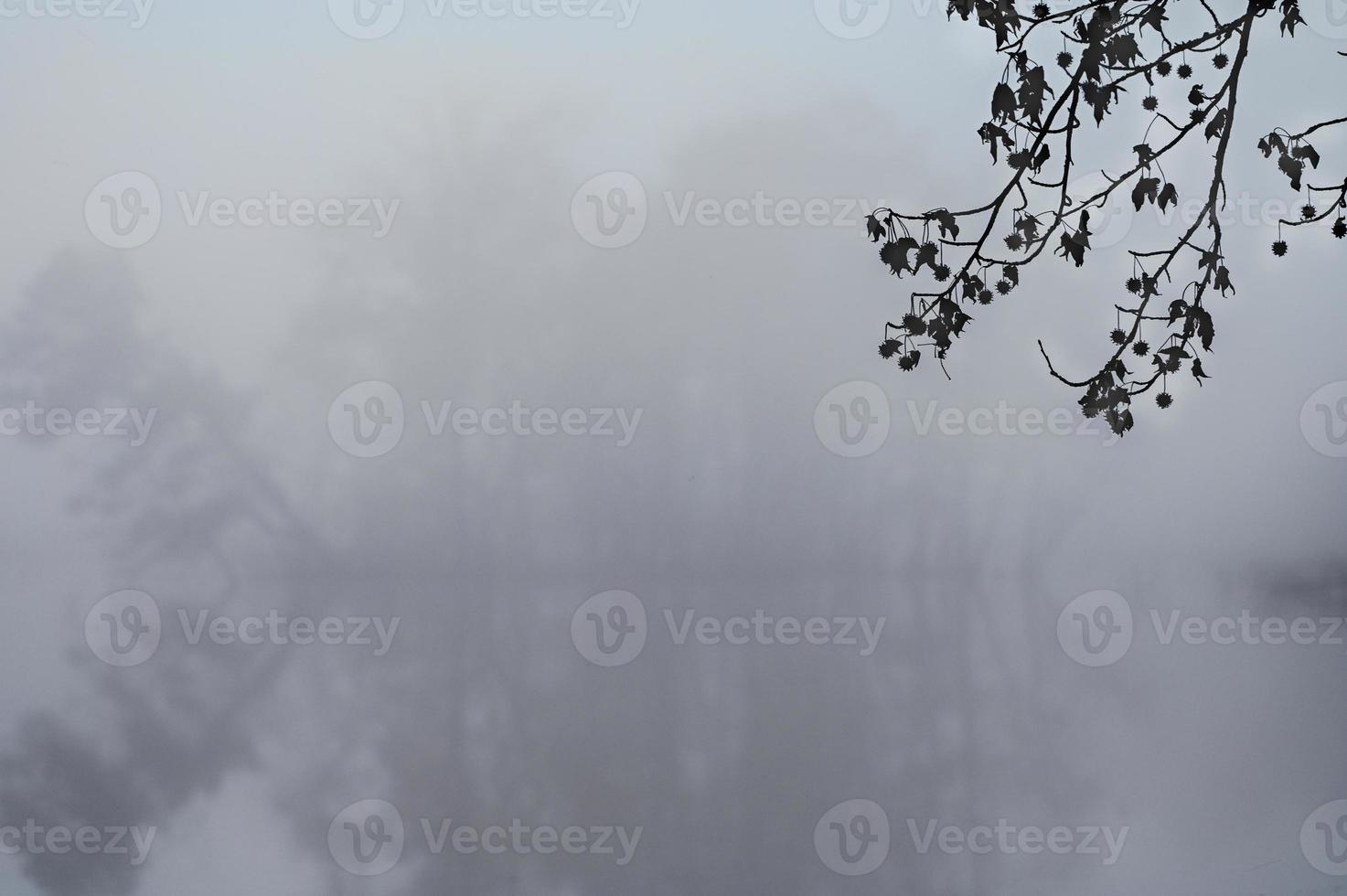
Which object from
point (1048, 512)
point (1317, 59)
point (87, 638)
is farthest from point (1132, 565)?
point (87, 638)

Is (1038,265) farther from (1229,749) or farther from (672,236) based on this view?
(1229,749)

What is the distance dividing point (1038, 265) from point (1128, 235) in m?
0.23

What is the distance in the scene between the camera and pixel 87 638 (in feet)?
9.30
